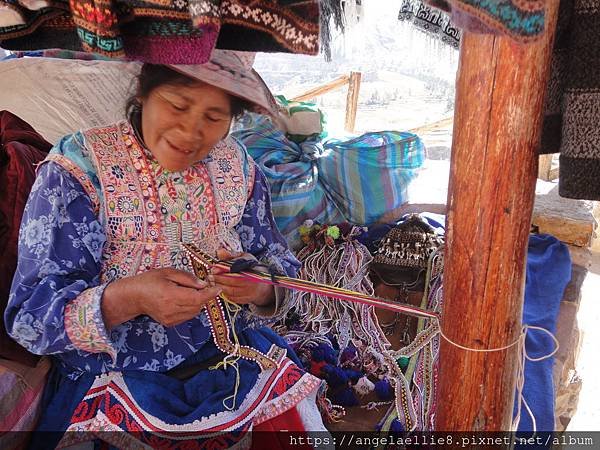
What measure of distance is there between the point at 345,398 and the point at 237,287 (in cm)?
90

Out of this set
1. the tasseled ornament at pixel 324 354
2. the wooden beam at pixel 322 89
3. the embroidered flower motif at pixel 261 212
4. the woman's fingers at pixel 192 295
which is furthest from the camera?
the wooden beam at pixel 322 89

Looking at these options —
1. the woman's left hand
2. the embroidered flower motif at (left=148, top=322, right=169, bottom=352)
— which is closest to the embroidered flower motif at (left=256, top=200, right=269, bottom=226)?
the woman's left hand

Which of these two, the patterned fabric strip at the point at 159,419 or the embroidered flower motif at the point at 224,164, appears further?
the embroidered flower motif at the point at 224,164

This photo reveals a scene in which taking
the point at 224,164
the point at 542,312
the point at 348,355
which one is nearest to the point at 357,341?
the point at 348,355

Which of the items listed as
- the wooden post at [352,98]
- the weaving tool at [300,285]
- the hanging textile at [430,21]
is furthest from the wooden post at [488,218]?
the wooden post at [352,98]

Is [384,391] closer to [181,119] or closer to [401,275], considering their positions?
[401,275]

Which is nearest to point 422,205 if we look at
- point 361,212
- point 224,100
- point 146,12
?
Result: point 361,212

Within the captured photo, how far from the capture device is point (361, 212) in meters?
3.33

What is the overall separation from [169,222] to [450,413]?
0.92m

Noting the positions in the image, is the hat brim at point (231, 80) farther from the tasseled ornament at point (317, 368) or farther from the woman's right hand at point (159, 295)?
the tasseled ornament at point (317, 368)

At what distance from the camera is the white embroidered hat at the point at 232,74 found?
1413 millimetres

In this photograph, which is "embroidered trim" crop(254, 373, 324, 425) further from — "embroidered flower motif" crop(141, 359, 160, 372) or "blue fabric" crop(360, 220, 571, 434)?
"blue fabric" crop(360, 220, 571, 434)

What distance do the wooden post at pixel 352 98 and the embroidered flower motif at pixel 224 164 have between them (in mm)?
4173

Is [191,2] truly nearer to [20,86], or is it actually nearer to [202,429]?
[202,429]
